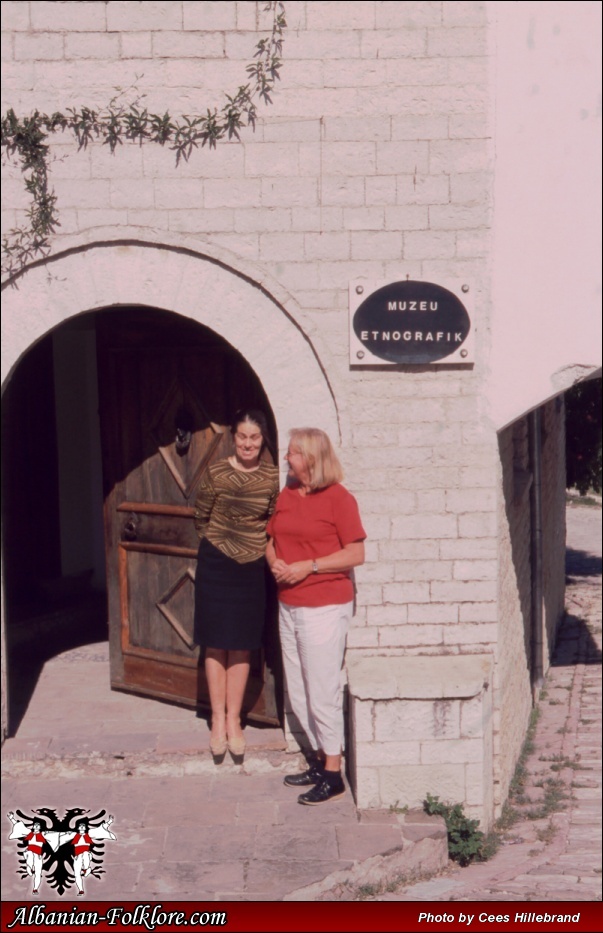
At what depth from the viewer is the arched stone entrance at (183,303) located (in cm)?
555

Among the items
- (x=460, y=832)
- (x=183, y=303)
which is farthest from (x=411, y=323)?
(x=460, y=832)

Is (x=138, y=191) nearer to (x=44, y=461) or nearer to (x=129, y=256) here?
(x=129, y=256)

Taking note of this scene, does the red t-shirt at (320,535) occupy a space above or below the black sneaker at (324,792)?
above

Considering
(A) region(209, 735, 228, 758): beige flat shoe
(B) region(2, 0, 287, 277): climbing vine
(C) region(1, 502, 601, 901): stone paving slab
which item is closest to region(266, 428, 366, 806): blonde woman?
(C) region(1, 502, 601, 901): stone paving slab

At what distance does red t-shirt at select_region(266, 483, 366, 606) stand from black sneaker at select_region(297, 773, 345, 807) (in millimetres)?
885

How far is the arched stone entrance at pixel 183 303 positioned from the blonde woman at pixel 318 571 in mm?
368

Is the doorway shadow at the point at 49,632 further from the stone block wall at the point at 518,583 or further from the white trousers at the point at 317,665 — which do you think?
the stone block wall at the point at 518,583

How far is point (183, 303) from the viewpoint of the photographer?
556cm

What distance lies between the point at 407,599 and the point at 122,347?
212cm

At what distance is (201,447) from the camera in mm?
6090

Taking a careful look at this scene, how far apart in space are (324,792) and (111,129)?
11.1ft

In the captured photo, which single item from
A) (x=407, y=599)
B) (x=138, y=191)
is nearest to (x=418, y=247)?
(x=138, y=191)

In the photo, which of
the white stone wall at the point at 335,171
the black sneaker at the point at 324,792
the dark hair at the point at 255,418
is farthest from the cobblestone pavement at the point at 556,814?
the dark hair at the point at 255,418

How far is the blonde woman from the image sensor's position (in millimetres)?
5234
